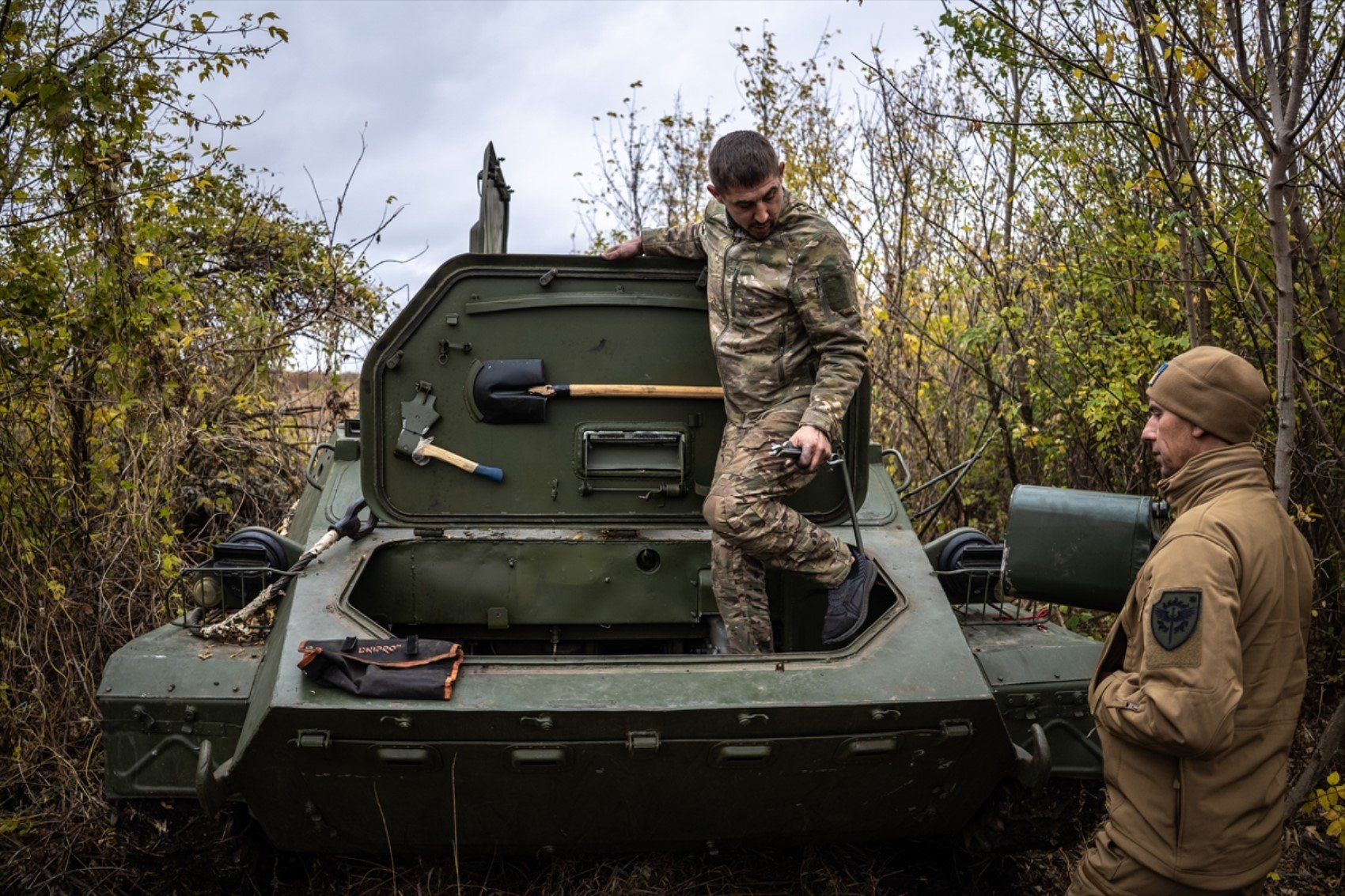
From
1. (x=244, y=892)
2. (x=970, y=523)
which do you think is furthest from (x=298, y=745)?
(x=970, y=523)

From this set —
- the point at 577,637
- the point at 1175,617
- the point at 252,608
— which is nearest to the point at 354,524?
the point at 252,608

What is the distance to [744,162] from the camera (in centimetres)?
390

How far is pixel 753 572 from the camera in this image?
163 inches

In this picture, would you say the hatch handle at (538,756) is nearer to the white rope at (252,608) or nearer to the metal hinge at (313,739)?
the metal hinge at (313,739)

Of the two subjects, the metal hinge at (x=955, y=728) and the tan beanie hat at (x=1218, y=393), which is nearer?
the tan beanie hat at (x=1218, y=393)

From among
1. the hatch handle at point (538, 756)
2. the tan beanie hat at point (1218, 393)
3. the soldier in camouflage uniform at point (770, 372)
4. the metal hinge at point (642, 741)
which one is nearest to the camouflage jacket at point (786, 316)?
the soldier in camouflage uniform at point (770, 372)

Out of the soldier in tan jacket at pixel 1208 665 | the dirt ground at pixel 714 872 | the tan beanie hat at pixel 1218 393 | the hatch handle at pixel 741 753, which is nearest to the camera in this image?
the soldier in tan jacket at pixel 1208 665

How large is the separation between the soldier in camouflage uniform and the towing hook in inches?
49.0

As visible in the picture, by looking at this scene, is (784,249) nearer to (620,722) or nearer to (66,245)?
(620,722)

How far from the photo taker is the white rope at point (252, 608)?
13.3ft

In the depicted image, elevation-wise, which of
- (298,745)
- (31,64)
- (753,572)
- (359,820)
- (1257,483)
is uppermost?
(31,64)

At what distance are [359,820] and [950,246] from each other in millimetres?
6320

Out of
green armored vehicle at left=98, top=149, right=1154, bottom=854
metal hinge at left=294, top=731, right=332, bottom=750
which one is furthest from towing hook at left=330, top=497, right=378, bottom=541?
metal hinge at left=294, top=731, right=332, bottom=750

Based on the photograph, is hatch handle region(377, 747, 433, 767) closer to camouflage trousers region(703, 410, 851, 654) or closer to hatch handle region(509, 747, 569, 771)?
hatch handle region(509, 747, 569, 771)
